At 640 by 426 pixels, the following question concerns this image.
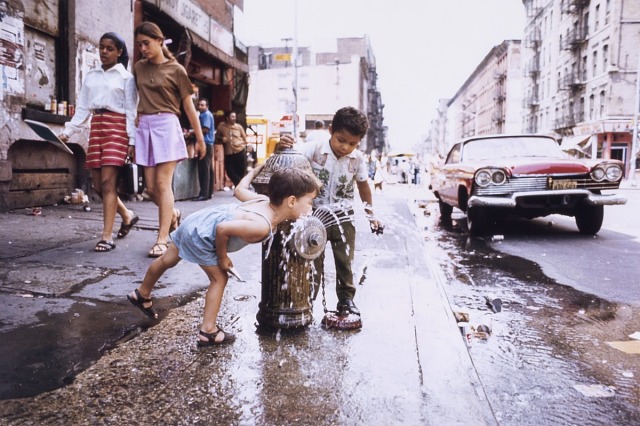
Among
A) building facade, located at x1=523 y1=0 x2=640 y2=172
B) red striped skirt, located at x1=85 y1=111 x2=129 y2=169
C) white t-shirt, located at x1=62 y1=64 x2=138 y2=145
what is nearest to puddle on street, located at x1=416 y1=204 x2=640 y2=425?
red striped skirt, located at x1=85 y1=111 x2=129 y2=169

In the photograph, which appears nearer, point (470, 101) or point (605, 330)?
point (605, 330)

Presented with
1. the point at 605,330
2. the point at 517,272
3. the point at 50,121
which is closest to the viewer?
the point at 605,330

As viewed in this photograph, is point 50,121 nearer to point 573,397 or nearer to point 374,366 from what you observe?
point 374,366

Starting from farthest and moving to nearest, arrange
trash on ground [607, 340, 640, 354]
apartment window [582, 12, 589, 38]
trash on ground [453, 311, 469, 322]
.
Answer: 1. apartment window [582, 12, 589, 38]
2. trash on ground [453, 311, 469, 322]
3. trash on ground [607, 340, 640, 354]

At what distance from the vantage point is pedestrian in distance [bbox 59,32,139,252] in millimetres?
4875

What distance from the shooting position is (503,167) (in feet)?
25.5

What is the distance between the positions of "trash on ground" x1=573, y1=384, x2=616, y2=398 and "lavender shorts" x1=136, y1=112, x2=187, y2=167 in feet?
11.6

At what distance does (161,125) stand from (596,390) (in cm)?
379

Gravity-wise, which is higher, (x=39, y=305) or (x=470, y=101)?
(x=470, y=101)

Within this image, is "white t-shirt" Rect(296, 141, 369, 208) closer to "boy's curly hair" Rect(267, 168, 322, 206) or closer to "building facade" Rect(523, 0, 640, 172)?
"boy's curly hair" Rect(267, 168, 322, 206)

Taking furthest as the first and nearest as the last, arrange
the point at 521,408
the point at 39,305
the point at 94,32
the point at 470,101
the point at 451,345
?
the point at 470,101, the point at 94,32, the point at 39,305, the point at 451,345, the point at 521,408

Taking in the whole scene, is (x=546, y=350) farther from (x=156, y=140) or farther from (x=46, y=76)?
(x=46, y=76)

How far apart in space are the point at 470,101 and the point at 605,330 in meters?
105

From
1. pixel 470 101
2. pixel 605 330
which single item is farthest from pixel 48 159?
pixel 470 101
